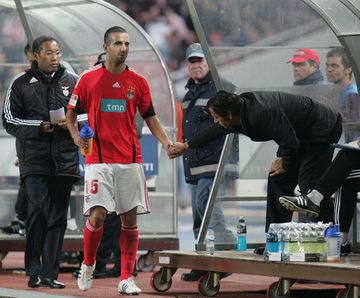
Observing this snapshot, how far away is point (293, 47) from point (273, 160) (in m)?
1.14

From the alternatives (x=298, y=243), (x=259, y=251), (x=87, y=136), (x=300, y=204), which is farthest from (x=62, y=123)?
(x=298, y=243)

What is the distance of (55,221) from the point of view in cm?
1269

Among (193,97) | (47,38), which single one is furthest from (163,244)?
(47,38)

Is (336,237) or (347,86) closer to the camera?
(336,237)

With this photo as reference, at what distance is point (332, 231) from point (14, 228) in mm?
5486

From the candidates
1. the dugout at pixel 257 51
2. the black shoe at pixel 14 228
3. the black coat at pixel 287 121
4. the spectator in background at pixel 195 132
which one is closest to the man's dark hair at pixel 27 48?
the black shoe at pixel 14 228

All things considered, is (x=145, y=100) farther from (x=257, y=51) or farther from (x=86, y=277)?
(x=86, y=277)

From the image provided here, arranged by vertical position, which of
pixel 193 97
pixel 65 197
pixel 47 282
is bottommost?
pixel 47 282

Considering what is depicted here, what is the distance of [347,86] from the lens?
12.2 meters

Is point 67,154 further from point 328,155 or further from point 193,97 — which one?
point 328,155

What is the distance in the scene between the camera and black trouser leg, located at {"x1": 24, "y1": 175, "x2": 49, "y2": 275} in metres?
12.5

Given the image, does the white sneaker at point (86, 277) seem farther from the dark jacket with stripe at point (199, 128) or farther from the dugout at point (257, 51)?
the dark jacket with stripe at point (199, 128)

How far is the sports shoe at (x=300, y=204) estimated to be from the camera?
36.0 feet

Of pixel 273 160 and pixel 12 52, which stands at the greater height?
pixel 12 52
